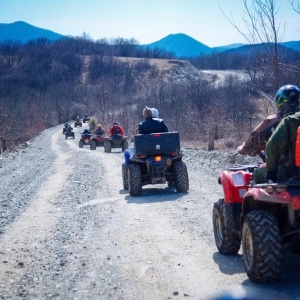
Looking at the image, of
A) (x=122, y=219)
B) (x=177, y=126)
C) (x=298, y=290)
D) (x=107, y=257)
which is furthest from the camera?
(x=177, y=126)

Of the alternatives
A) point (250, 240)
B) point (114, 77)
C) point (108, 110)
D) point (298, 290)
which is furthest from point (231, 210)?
point (114, 77)

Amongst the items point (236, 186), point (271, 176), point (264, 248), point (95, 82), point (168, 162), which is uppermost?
point (95, 82)

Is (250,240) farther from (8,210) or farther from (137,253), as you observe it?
(8,210)

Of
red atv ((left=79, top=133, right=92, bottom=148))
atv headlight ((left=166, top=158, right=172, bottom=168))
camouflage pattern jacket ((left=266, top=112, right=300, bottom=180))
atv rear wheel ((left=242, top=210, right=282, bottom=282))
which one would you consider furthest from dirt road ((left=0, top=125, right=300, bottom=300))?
red atv ((left=79, top=133, right=92, bottom=148))

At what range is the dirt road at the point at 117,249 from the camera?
5.47 meters

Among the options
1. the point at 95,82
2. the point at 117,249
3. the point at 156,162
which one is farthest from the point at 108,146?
the point at 95,82

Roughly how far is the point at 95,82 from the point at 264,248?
134 metres

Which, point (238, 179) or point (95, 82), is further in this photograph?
point (95, 82)

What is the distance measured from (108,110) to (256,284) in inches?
3174

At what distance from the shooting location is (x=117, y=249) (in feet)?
23.9

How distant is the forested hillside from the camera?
6900 cm

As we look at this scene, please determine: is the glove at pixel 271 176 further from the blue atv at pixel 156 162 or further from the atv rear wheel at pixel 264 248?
the blue atv at pixel 156 162

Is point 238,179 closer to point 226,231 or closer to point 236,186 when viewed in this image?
point 236,186

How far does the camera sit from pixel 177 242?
7.55 metres
